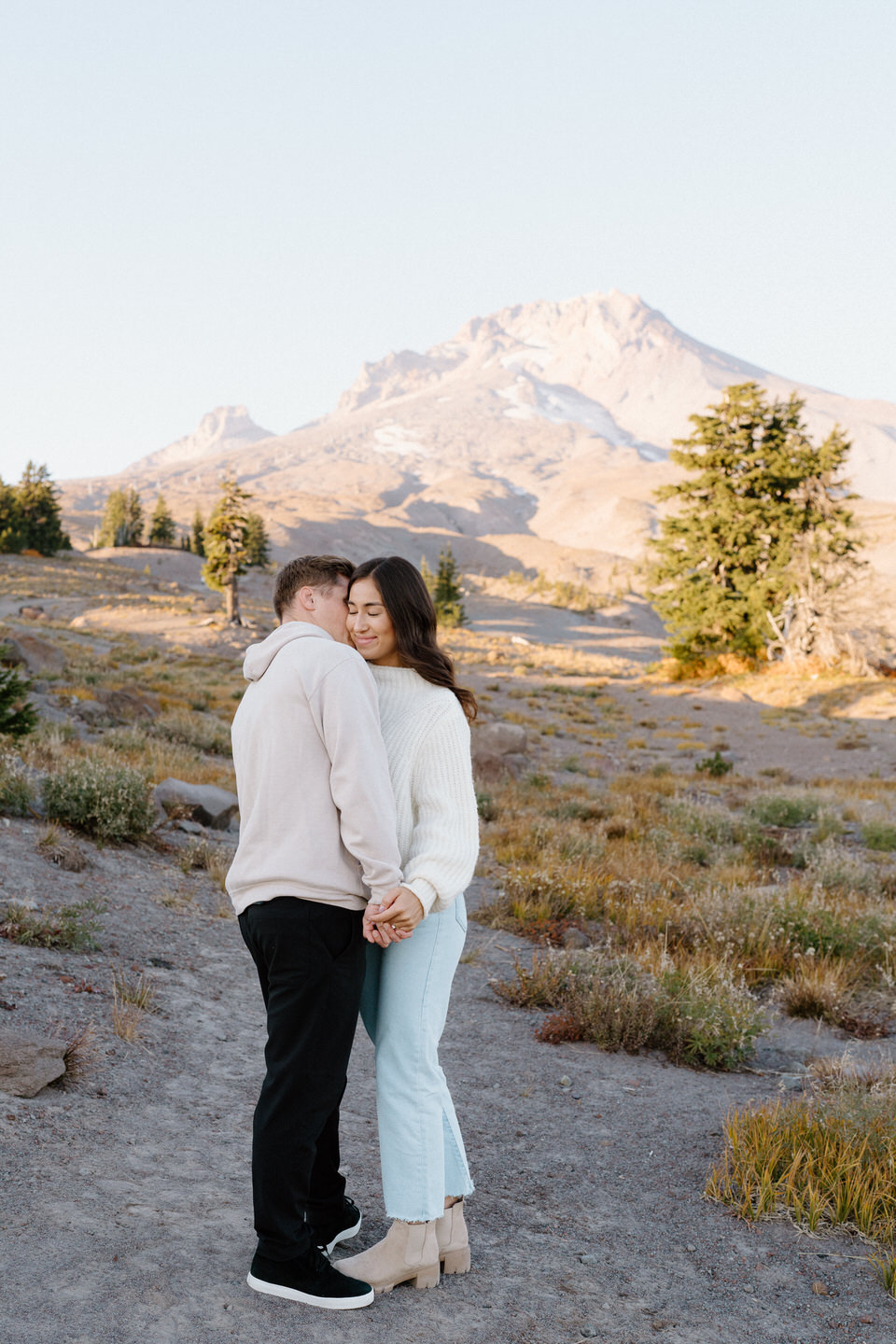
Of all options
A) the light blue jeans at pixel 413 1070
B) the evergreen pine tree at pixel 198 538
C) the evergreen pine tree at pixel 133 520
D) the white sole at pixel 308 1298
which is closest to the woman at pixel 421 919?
the light blue jeans at pixel 413 1070

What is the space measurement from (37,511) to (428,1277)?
71413mm

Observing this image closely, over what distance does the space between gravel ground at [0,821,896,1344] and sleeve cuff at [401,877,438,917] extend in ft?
3.76

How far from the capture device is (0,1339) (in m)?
2.20

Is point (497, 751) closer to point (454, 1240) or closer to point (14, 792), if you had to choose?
point (14, 792)

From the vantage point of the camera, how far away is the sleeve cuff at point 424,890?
244cm

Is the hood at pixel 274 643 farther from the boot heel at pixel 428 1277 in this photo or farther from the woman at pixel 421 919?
the boot heel at pixel 428 1277

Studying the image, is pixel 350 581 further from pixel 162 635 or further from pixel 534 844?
pixel 162 635

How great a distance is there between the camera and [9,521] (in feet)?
210

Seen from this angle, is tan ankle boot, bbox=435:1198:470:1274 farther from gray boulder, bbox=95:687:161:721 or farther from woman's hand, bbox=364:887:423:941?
gray boulder, bbox=95:687:161:721

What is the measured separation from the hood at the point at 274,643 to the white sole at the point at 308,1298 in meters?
1.68

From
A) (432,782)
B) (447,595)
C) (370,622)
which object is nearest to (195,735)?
(370,622)

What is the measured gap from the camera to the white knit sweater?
8.28 feet

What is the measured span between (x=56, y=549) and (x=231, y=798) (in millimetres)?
66383

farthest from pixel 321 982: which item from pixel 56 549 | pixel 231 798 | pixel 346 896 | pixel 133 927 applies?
pixel 56 549
